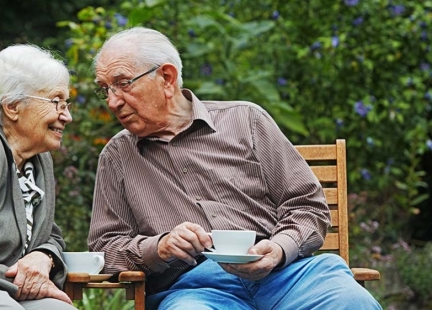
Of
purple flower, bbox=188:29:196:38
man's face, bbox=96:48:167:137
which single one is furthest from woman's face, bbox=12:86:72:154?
purple flower, bbox=188:29:196:38

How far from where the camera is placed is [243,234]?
3.55m

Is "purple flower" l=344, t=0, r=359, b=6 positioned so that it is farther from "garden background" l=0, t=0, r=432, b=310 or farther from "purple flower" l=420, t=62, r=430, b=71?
"purple flower" l=420, t=62, r=430, b=71

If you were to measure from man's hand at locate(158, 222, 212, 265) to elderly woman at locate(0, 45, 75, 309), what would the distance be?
39 centimetres

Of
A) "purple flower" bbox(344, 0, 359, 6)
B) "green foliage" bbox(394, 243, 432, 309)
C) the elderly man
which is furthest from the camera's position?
"purple flower" bbox(344, 0, 359, 6)

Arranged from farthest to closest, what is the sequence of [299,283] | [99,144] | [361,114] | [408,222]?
[408,222], [361,114], [99,144], [299,283]

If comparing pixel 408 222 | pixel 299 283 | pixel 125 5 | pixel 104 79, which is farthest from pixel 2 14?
pixel 299 283

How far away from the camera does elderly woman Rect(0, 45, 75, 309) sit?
3611mm

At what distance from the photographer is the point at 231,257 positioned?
3512 millimetres

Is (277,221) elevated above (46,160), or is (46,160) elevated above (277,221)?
(46,160)

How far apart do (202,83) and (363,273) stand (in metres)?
3.03

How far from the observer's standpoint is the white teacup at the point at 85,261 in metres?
3.78

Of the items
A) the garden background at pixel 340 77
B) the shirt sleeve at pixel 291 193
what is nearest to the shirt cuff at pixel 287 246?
the shirt sleeve at pixel 291 193

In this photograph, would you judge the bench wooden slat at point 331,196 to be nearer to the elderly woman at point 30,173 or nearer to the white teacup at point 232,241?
the white teacup at point 232,241

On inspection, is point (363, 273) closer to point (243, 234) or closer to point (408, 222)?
point (243, 234)
